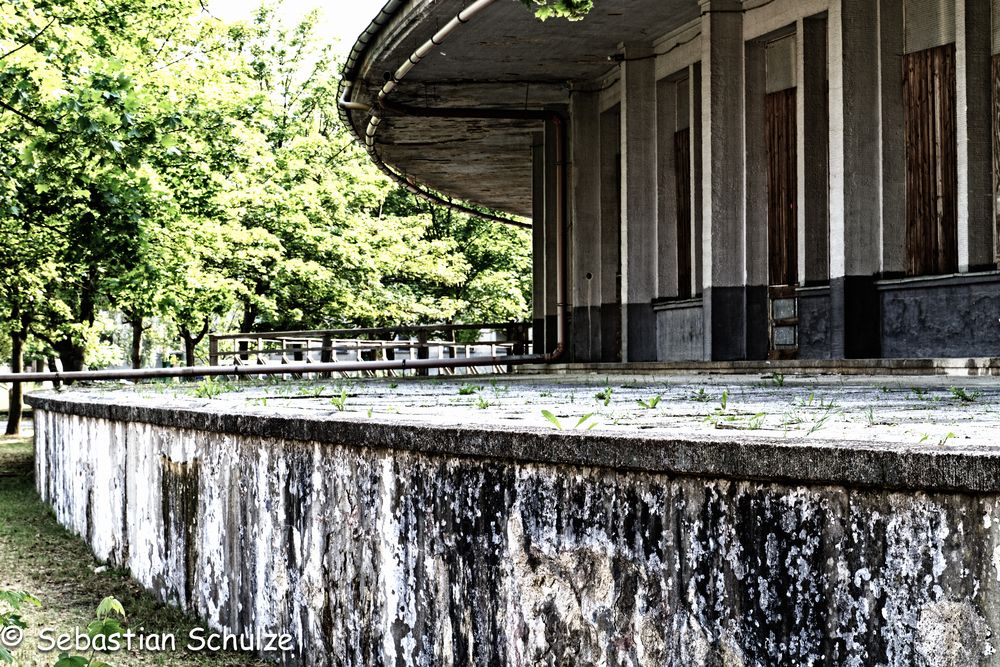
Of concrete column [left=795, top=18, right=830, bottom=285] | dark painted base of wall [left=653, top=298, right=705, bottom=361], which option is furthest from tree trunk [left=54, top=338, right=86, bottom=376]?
concrete column [left=795, top=18, right=830, bottom=285]

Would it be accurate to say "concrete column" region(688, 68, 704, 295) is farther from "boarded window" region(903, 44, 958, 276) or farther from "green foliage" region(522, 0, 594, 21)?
"green foliage" region(522, 0, 594, 21)

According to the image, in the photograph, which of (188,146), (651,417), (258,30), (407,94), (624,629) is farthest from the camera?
(258,30)

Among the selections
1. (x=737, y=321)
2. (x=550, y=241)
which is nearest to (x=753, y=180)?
(x=737, y=321)

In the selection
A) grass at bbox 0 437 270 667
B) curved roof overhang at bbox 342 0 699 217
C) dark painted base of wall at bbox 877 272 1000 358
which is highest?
curved roof overhang at bbox 342 0 699 217

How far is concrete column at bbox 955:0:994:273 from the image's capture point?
33.7 ft

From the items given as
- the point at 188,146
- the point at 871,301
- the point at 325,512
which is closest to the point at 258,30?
the point at 188,146

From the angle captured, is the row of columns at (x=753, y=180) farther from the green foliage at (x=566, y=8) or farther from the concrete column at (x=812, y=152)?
the green foliage at (x=566, y=8)

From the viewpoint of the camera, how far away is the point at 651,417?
14.6 ft

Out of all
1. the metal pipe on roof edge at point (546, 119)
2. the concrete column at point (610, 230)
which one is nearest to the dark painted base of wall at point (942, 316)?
the concrete column at point (610, 230)

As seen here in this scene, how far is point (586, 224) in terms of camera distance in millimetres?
18266

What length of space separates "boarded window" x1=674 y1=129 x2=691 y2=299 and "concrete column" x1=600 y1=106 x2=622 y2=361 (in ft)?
7.56

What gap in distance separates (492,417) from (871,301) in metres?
7.73

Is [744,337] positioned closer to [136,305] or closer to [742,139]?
[742,139]

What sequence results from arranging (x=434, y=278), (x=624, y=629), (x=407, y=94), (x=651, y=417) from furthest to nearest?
(x=434, y=278) < (x=407, y=94) < (x=651, y=417) < (x=624, y=629)
